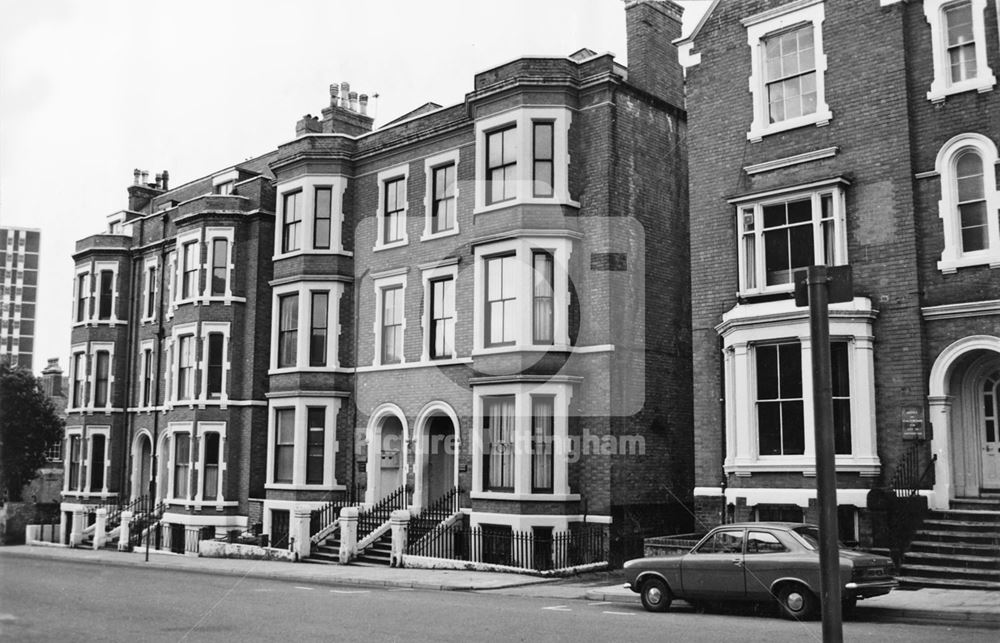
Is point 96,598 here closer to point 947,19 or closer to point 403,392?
point 403,392

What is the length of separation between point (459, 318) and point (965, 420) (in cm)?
1278

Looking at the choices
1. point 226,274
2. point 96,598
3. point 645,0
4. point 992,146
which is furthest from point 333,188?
point 992,146

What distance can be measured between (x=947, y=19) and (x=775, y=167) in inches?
167

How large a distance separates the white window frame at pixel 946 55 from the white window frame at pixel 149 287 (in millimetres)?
28682

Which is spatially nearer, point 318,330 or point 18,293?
point 18,293

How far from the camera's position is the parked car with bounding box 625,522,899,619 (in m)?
13.5

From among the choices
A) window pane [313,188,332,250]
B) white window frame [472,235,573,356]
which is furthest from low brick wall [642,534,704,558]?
window pane [313,188,332,250]

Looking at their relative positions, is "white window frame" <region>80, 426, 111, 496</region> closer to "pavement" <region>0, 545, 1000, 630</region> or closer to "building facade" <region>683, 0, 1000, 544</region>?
"pavement" <region>0, 545, 1000, 630</region>

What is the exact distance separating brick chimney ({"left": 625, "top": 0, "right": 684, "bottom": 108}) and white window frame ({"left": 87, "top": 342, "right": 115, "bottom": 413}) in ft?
80.5

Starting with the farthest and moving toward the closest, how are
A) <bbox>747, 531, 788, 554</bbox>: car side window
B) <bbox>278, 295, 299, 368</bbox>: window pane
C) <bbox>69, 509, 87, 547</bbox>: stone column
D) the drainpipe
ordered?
<bbox>69, 509, 87, 547</bbox>: stone column < the drainpipe < <bbox>278, 295, 299, 368</bbox>: window pane < <bbox>747, 531, 788, 554</bbox>: car side window

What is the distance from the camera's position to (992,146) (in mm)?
17422

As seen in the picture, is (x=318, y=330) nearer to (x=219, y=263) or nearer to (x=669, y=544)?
(x=219, y=263)

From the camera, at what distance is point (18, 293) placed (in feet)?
30.3

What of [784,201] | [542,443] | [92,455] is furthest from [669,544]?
[92,455]
